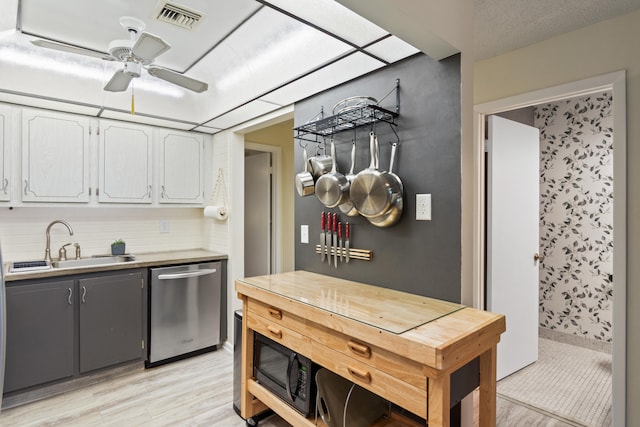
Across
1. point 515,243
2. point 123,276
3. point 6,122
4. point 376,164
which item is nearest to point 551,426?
point 515,243

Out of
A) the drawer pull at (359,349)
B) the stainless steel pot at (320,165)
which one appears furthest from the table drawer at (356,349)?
the stainless steel pot at (320,165)

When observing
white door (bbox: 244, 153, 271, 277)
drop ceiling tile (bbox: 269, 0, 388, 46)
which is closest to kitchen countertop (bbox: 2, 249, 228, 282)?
white door (bbox: 244, 153, 271, 277)

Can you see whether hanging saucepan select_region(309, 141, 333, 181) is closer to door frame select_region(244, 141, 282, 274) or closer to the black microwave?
the black microwave

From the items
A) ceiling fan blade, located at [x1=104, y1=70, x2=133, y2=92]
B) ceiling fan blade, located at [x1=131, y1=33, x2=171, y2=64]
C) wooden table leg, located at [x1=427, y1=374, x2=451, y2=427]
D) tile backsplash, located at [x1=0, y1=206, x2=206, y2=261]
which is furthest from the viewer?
tile backsplash, located at [x1=0, y1=206, x2=206, y2=261]

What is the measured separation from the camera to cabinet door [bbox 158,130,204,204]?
342 centimetres

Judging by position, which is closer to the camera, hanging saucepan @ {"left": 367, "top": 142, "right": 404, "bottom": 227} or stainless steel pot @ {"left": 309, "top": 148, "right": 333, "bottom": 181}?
hanging saucepan @ {"left": 367, "top": 142, "right": 404, "bottom": 227}

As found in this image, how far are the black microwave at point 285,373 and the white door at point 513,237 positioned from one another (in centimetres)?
166

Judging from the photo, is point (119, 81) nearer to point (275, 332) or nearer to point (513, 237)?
point (275, 332)

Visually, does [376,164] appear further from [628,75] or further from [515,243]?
[515,243]

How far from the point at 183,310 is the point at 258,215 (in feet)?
5.20

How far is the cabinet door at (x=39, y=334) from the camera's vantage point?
2.38 metres

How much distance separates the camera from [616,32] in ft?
6.35

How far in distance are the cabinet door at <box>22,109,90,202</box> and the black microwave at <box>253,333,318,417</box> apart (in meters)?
2.09

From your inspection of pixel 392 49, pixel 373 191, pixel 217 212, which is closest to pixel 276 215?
pixel 217 212
